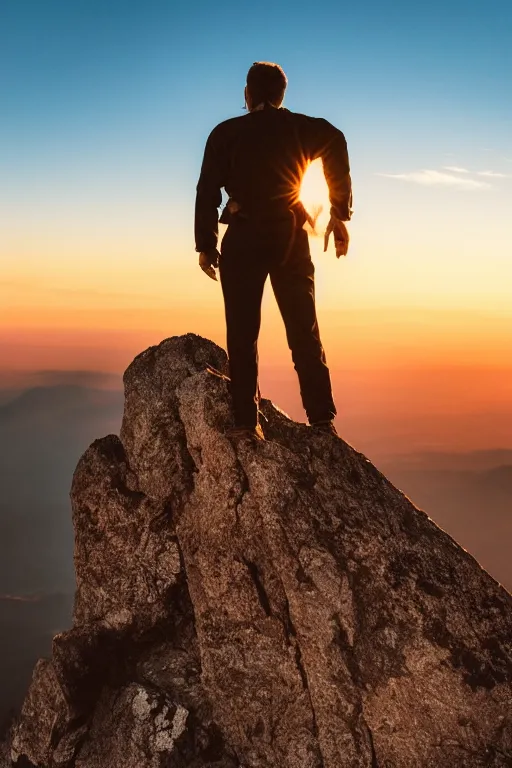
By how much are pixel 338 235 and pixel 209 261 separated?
6.68 feet

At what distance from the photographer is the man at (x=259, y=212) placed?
10.7 metres

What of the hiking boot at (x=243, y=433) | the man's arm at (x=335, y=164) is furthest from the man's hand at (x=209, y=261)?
the hiking boot at (x=243, y=433)

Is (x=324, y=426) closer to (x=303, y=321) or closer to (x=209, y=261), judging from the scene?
(x=303, y=321)

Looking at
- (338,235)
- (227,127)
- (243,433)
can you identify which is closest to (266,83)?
(227,127)

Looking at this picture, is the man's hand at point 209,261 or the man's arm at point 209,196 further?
the man's hand at point 209,261

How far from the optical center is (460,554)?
414 inches

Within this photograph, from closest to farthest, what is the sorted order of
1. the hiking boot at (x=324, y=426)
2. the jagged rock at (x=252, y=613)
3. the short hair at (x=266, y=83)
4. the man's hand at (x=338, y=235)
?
1. the jagged rock at (x=252, y=613)
2. the short hair at (x=266, y=83)
3. the man's hand at (x=338, y=235)
4. the hiking boot at (x=324, y=426)

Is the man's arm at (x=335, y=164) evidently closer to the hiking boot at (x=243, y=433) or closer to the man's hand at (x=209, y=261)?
the man's hand at (x=209, y=261)

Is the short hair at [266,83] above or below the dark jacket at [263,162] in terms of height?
above

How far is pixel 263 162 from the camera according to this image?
10688 mm

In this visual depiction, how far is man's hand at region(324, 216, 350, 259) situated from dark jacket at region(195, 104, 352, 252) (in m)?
0.50

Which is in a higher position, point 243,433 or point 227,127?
point 227,127

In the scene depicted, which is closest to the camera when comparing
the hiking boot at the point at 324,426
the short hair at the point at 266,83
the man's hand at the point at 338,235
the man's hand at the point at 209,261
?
the short hair at the point at 266,83

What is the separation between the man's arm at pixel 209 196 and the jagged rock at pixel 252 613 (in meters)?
2.05
